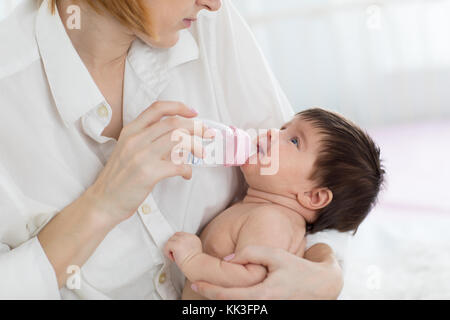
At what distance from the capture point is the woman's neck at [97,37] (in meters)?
1.25

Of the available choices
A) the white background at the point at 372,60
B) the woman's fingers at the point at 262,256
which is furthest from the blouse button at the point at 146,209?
the white background at the point at 372,60

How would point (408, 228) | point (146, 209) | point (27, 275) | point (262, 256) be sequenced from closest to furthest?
1. point (27, 275)
2. point (262, 256)
3. point (146, 209)
4. point (408, 228)

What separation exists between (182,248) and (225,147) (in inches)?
11.1

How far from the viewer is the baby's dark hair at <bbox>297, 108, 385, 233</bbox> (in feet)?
4.75

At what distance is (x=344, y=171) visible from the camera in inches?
57.1

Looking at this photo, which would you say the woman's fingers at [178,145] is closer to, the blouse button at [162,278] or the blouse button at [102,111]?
the blouse button at [102,111]

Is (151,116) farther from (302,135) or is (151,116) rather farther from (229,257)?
(302,135)

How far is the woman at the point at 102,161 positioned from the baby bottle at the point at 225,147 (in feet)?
0.27

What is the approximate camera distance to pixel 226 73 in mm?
1511

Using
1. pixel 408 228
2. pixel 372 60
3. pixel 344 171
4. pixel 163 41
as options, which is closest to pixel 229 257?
pixel 344 171

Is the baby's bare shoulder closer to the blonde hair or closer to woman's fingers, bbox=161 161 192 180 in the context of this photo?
woman's fingers, bbox=161 161 192 180

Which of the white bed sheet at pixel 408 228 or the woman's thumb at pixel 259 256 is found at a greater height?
the woman's thumb at pixel 259 256

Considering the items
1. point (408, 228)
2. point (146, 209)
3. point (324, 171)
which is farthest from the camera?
point (408, 228)
